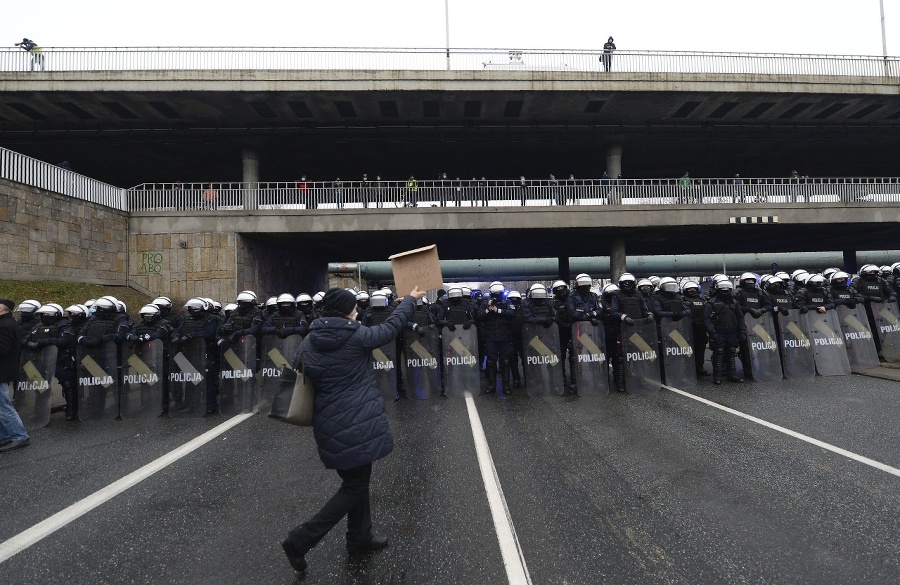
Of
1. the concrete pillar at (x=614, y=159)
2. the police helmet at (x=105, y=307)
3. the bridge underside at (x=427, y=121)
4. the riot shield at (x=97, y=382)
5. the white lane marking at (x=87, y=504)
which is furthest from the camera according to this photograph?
the concrete pillar at (x=614, y=159)

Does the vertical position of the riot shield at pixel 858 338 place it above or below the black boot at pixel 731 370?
above

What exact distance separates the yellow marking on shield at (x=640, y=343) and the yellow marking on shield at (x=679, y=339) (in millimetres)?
470

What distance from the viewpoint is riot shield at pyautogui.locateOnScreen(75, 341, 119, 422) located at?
668 cm

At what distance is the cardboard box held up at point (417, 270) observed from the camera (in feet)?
10.8

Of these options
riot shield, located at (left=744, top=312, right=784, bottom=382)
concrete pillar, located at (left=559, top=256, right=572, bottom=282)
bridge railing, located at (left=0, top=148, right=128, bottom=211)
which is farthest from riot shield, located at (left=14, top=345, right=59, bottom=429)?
concrete pillar, located at (left=559, top=256, right=572, bottom=282)

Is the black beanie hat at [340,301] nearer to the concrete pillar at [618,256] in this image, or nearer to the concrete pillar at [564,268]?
the concrete pillar at [618,256]

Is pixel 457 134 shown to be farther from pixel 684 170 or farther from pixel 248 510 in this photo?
pixel 248 510

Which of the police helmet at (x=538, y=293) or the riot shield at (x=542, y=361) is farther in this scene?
the police helmet at (x=538, y=293)

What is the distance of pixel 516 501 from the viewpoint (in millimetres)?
3572

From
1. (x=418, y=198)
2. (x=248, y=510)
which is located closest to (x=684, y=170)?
(x=418, y=198)

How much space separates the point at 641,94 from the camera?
19.6 meters

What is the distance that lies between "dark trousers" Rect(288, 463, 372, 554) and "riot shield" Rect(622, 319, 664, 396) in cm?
556

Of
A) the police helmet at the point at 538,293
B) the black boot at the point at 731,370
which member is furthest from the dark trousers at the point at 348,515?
the black boot at the point at 731,370

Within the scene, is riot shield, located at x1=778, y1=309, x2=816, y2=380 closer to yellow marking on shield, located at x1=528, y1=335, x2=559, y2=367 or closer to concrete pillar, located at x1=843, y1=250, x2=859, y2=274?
yellow marking on shield, located at x1=528, y1=335, x2=559, y2=367
